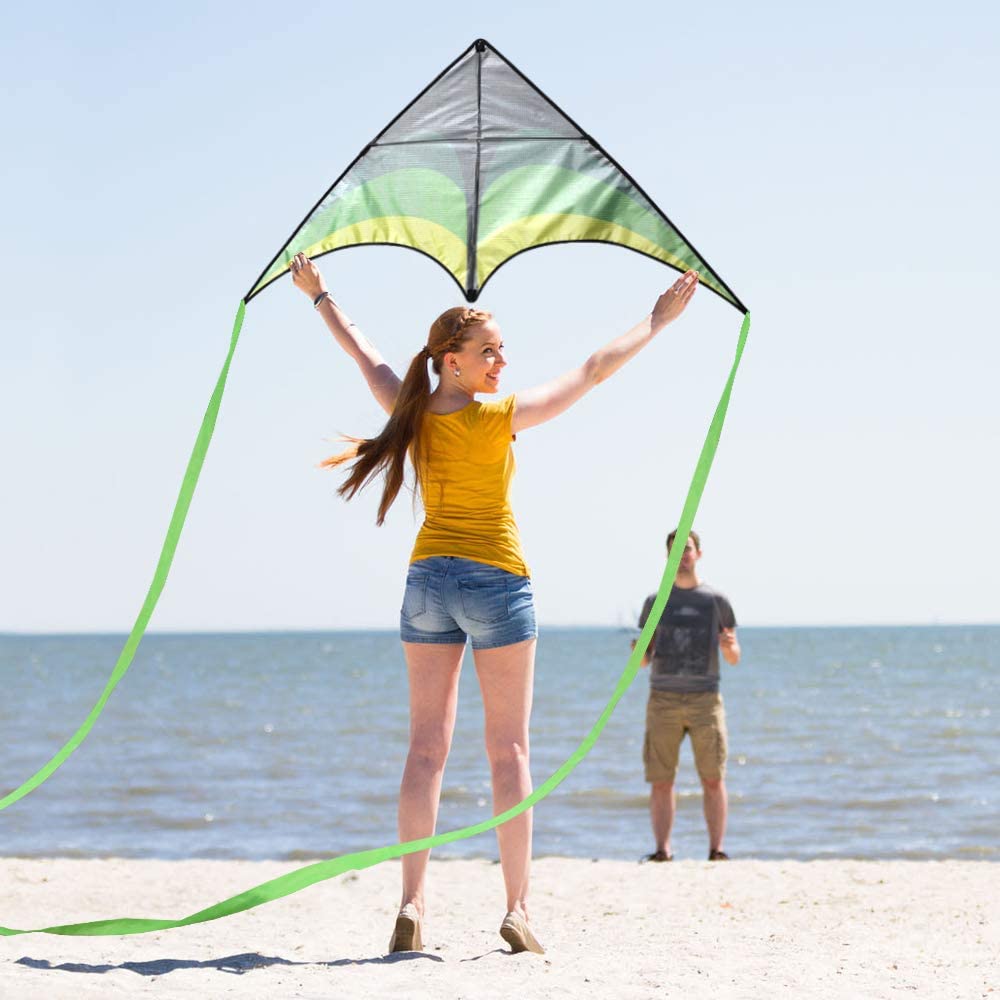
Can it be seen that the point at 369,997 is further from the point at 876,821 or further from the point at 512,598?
the point at 876,821

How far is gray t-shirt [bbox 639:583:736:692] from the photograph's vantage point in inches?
267

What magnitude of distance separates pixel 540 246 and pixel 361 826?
7.54 meters

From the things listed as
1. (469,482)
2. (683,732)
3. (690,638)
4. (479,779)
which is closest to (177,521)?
(469,482)

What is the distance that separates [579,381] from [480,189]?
1055mm

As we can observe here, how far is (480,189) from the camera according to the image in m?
4.38

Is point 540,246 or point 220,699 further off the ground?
point 540,246

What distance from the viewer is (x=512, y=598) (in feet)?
11.7

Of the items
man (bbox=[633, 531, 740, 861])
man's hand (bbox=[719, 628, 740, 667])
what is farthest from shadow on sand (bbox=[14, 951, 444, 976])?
man's hand (bbox=[719, 628, 740, 667])

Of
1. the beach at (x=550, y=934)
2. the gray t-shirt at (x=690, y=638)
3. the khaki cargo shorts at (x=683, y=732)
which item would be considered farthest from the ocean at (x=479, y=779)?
the beach at (x=550, y=934)

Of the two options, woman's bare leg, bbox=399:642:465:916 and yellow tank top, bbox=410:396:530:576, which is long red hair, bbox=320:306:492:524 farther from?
woman's bare leg, bbox=399:642:465:916

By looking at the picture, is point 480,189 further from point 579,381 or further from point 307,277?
point 579,381

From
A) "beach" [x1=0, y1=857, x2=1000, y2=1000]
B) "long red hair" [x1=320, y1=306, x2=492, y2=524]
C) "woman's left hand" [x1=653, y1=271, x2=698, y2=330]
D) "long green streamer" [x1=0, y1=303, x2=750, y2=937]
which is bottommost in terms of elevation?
"beach" [x1=0, y1=857, x2=1000, y2=1000]

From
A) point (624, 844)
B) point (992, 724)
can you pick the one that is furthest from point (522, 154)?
point (992, 724)

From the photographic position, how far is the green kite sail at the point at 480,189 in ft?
13.5
